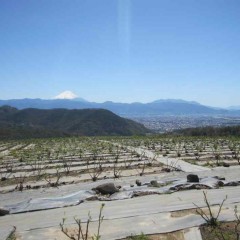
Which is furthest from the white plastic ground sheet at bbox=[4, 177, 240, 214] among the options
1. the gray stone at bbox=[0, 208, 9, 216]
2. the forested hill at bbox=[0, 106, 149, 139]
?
the forested hill at bbox=[0, 106, 149, 139]

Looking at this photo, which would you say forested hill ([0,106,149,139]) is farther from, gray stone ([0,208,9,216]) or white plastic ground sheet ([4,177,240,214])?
gray stone ([0,208,9,216])

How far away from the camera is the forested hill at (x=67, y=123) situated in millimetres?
74562

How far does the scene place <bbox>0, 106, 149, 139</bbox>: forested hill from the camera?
74562mm

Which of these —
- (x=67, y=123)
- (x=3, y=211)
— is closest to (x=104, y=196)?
(x=3, y=211)

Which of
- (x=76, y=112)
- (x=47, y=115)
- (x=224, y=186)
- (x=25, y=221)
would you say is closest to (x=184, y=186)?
(x=224, y=186)

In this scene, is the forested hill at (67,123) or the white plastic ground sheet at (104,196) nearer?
the white plastic ground sheet at (104,196)

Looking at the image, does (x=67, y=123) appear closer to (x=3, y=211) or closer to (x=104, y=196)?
(x=104, y=196)

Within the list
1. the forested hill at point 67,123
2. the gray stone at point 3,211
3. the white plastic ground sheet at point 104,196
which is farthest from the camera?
the forested hill at point 67,123

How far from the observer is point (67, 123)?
121500mm

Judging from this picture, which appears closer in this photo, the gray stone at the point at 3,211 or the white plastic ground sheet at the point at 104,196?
the gray stone at the point at 3,211

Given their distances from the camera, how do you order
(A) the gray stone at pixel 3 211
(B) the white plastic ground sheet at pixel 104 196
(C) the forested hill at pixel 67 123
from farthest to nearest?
1. (C) the forested hill at pixel 67 123
2. (B) the white plastic ground sheet at pixel 104 196
3. (A) the gray stone at pixel 3 211

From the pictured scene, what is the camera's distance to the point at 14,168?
57.1 ft

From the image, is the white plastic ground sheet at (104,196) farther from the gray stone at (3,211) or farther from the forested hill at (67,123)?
the forested hill at (67,123)

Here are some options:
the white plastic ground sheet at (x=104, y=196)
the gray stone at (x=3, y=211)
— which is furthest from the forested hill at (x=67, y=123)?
the gray stone at (x=3, y=211)
